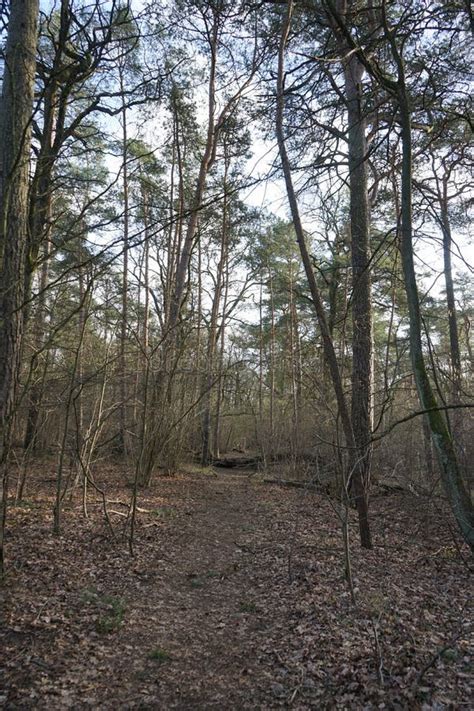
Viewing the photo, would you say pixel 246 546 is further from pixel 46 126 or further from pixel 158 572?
pixel 46 126

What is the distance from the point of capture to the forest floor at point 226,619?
301 centimetres

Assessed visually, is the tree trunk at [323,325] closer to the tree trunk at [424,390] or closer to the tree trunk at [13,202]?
the tree trunk at [424,390]

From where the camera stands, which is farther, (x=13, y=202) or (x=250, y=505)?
(x=250, y=505)

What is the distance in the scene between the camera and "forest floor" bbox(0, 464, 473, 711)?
3.01 meters

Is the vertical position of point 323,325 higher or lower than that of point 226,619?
higher

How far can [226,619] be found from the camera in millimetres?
4234

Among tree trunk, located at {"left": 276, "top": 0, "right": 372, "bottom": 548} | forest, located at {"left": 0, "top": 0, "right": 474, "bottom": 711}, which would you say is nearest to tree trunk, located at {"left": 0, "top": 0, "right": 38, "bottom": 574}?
forest, located at {"left": 0, "top": 0, "right": 474, "bottom": 711}

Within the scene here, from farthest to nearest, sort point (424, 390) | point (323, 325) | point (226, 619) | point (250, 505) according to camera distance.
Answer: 1. point (250, 505)
2. point (323, 325)
3. point (226, 619)
4. point (424, 390)

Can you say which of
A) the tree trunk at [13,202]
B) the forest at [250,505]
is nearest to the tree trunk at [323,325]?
the forest at [250,505]

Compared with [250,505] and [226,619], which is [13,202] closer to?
[226,619]

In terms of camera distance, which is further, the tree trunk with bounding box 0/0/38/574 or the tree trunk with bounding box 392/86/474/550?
the tree trunk with bounding box 0/0/38/574

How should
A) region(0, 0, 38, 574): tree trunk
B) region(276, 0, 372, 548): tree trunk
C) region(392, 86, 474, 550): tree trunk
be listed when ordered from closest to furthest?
region(392, 86, 474, 550): tree trunk < region(0, 0, 38, 574): tree trunk < region(276, 0, 372, 548): tree trunk

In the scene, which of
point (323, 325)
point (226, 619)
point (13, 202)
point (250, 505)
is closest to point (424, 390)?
point (323, 325)

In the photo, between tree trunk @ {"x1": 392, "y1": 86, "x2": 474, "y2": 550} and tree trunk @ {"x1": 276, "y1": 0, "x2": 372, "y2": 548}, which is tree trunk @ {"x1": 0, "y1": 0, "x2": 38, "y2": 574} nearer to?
tree trunk @ {"x1": 276, "y1": 0, "x2": 372, "y2": 548}
